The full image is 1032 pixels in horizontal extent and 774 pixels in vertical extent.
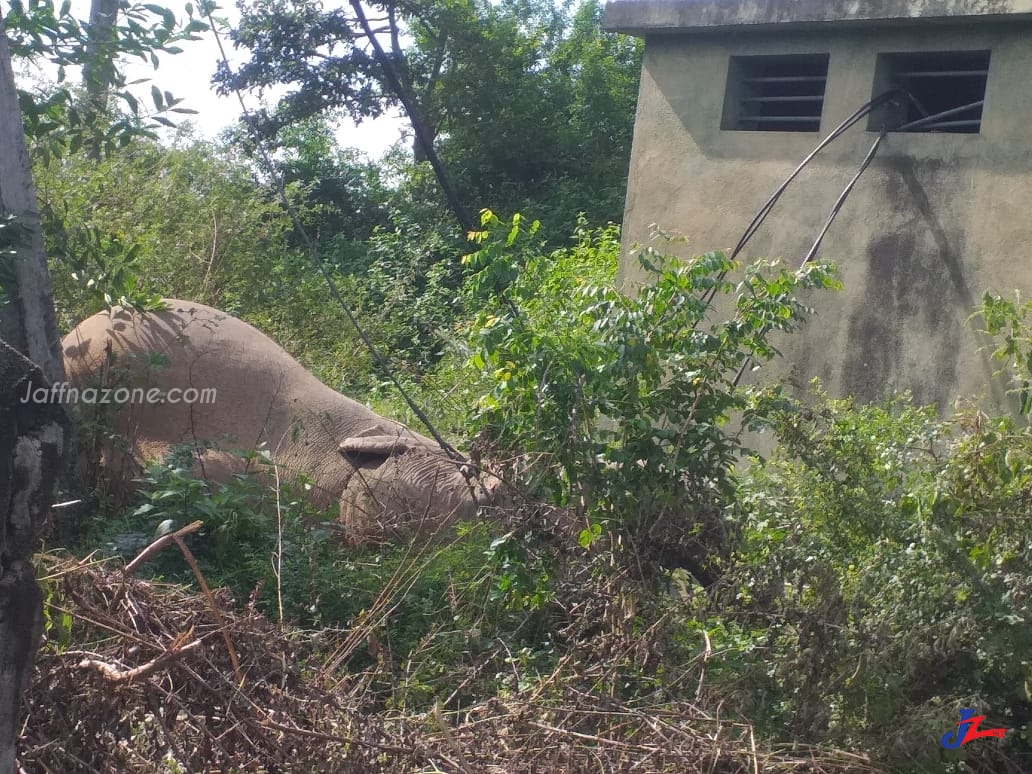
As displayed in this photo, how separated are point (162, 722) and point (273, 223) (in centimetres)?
933

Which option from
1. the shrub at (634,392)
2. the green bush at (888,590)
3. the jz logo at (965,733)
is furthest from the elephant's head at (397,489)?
the jz logo at (965,733)

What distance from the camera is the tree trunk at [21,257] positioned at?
20.3 feet

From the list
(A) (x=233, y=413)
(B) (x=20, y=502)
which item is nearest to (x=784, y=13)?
(A) (x=233, y=413)

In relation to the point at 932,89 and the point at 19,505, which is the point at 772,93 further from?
the point at 19,505

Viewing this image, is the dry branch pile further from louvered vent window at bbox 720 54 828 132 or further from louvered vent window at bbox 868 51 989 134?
louvered vent window at bbox 720 54 828 132

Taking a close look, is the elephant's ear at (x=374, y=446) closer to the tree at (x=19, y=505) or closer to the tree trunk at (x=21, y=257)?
the tree trunk at (x=21, y=257)

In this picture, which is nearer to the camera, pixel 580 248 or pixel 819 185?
pixel 819 185

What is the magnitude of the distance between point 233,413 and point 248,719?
4288mm

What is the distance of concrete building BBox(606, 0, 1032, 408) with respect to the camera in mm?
6973

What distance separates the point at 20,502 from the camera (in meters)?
2.49

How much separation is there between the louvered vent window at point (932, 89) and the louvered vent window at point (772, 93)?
0.56m

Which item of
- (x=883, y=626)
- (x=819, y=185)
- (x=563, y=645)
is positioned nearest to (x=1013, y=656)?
(x=883, y=626)

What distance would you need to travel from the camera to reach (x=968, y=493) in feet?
13.5

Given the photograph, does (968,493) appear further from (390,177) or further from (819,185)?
(390,177)
